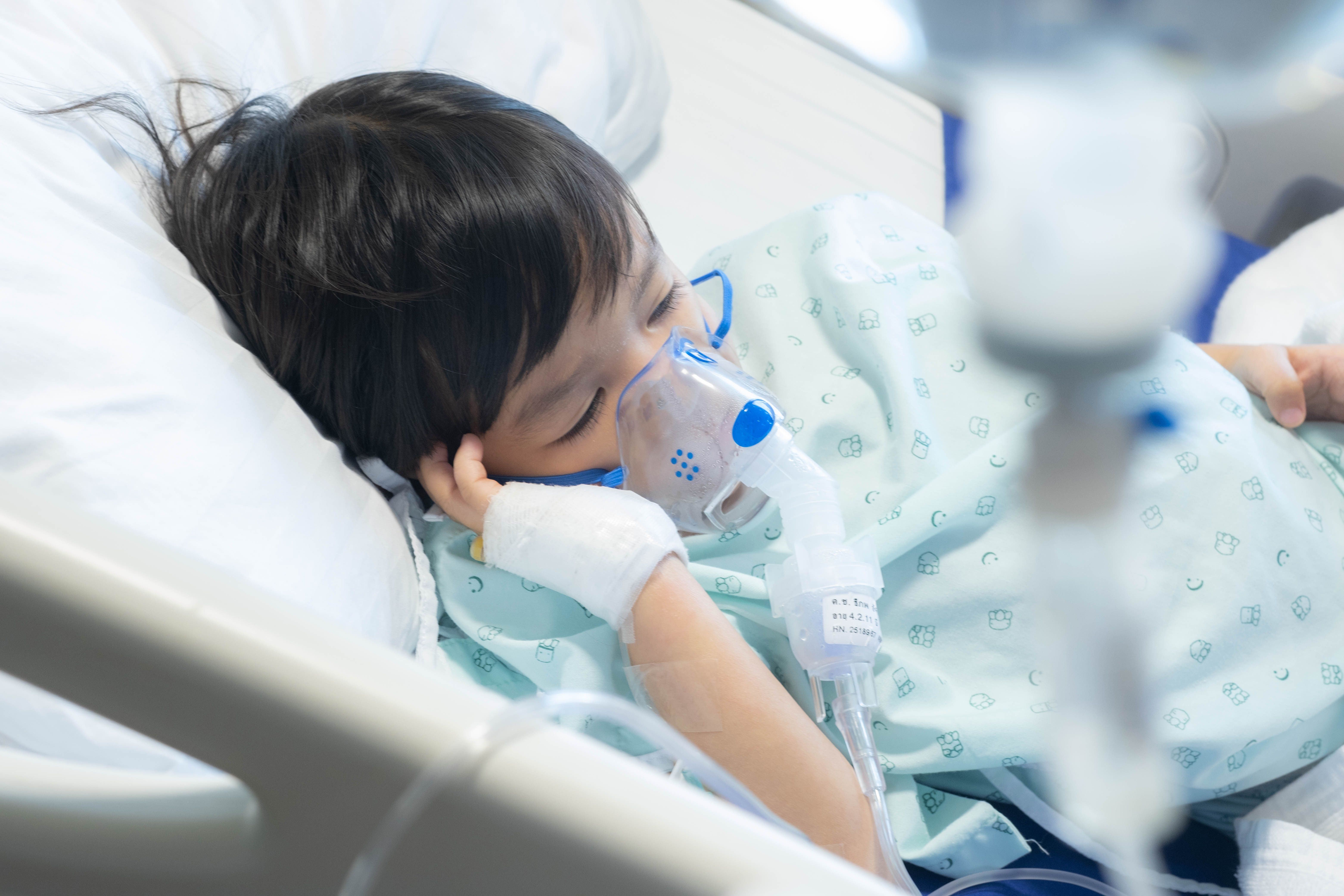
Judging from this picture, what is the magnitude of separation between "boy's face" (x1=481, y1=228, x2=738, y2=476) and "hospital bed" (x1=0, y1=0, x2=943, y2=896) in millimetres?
480

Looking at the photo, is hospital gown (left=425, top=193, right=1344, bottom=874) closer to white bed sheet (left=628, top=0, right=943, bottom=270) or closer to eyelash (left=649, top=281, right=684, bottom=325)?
eyelash (left=649, top=281, right=684, bottom=325)

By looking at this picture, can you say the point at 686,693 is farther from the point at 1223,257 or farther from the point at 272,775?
the point at 1223,257

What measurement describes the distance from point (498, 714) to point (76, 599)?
13cm

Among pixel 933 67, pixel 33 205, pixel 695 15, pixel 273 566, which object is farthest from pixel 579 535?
pixel 695 15

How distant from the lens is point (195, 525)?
2.08 feet

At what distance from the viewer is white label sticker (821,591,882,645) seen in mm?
683

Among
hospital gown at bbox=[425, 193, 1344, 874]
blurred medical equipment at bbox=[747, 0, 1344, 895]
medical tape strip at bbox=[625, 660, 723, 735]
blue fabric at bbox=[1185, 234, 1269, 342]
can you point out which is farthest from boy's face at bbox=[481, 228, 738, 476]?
blue fabric at bbox=[1185, 234, 1269, 342]

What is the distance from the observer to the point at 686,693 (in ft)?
2.32

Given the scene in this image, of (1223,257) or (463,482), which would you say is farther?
(1223,257)

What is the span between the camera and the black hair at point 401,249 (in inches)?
29.7

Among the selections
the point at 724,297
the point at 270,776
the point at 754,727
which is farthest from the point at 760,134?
the point at 270,776

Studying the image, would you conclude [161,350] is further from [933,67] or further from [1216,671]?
[1216,671]

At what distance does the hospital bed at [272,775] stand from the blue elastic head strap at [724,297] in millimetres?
728

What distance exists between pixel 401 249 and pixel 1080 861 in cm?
76
